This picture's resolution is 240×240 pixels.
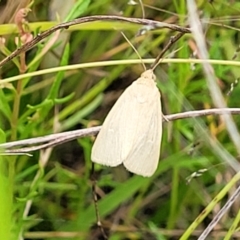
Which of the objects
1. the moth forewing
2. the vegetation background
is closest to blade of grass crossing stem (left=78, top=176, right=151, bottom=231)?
the vegetation background

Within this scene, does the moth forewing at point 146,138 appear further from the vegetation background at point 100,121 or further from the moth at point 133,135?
the vegetation background at point 100,121

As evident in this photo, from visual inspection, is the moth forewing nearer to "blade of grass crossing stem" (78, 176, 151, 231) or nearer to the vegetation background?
the vegetation background

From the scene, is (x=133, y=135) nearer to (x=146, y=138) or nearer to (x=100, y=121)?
(x=146, y=138)

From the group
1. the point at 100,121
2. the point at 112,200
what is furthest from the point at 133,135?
the point at 100,121

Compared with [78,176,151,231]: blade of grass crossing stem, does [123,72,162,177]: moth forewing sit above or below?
above

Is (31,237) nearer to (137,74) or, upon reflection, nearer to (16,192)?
(16,192)

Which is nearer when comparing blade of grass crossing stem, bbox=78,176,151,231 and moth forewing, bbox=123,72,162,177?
moth forewing, bbox=123,72,162,177
